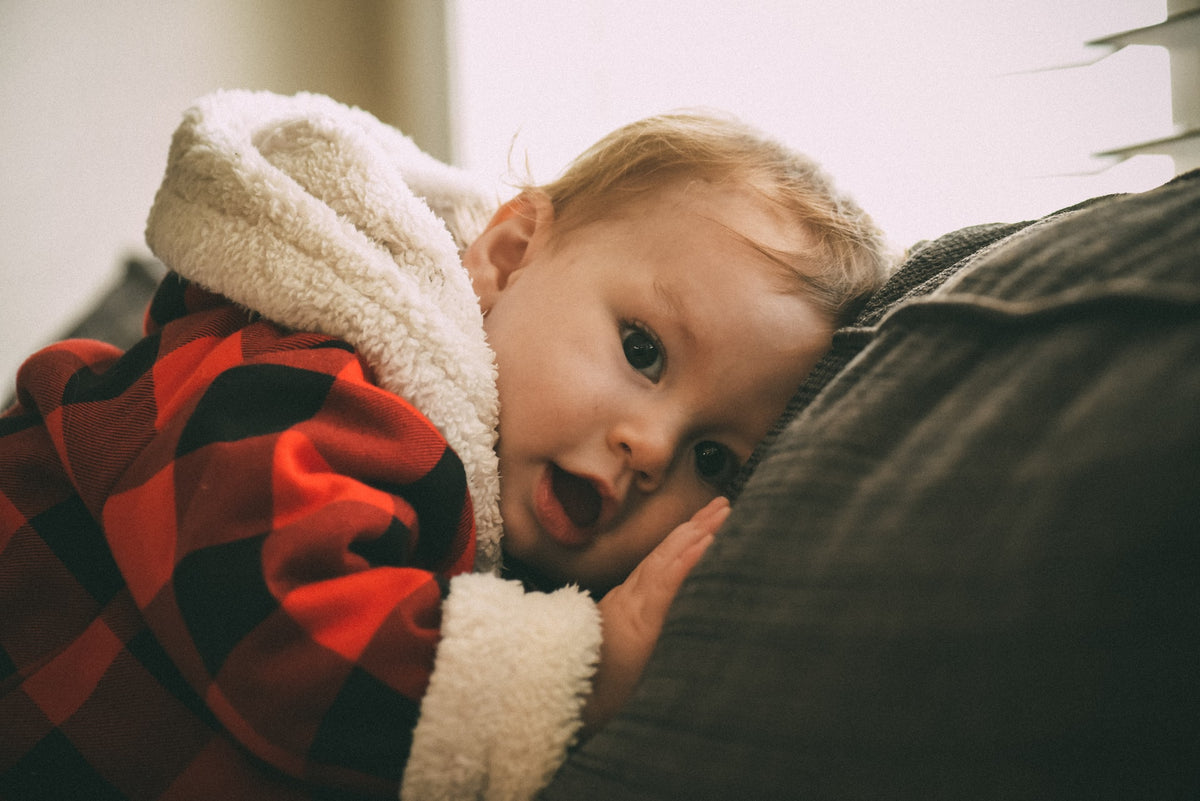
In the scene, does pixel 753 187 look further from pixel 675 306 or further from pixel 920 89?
pixel 920 89

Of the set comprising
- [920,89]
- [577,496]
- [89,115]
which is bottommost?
[577,496]

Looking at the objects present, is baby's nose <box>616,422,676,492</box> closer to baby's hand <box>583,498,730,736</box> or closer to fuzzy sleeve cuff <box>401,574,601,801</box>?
baby's hand <box>583,498,730,736</box>

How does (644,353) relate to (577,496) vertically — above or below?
above

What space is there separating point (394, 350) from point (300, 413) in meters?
0.11

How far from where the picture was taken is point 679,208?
2.47 feet

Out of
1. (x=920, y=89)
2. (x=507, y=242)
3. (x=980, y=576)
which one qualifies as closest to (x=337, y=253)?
(x=507, y=242)

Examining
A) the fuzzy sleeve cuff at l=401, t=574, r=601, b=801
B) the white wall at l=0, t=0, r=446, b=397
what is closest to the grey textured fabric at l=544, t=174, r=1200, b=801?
the fuzzy sleeve cuff at l=401, t=574, r=601, b=801

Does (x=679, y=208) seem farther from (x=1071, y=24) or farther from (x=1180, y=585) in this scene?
(x=1071, y=24)

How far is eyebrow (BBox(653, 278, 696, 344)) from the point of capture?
701mm

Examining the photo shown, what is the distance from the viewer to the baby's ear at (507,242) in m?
0.84

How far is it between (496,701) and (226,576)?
0.63ft

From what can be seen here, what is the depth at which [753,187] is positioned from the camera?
76cm

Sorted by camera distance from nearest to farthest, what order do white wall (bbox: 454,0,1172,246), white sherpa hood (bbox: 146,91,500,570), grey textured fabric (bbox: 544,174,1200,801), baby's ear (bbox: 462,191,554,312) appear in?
grey textured fabric (bbox: 544,174,1200,801)
white sherpa hood (bbox: 146,91,500,570)
baby's ear (bbox: 462,191,554,312)
white wall (bbox: 454,0,1172,246)

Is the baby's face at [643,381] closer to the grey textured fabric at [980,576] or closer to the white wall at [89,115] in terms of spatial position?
the grey textured fabric at [980,576]
